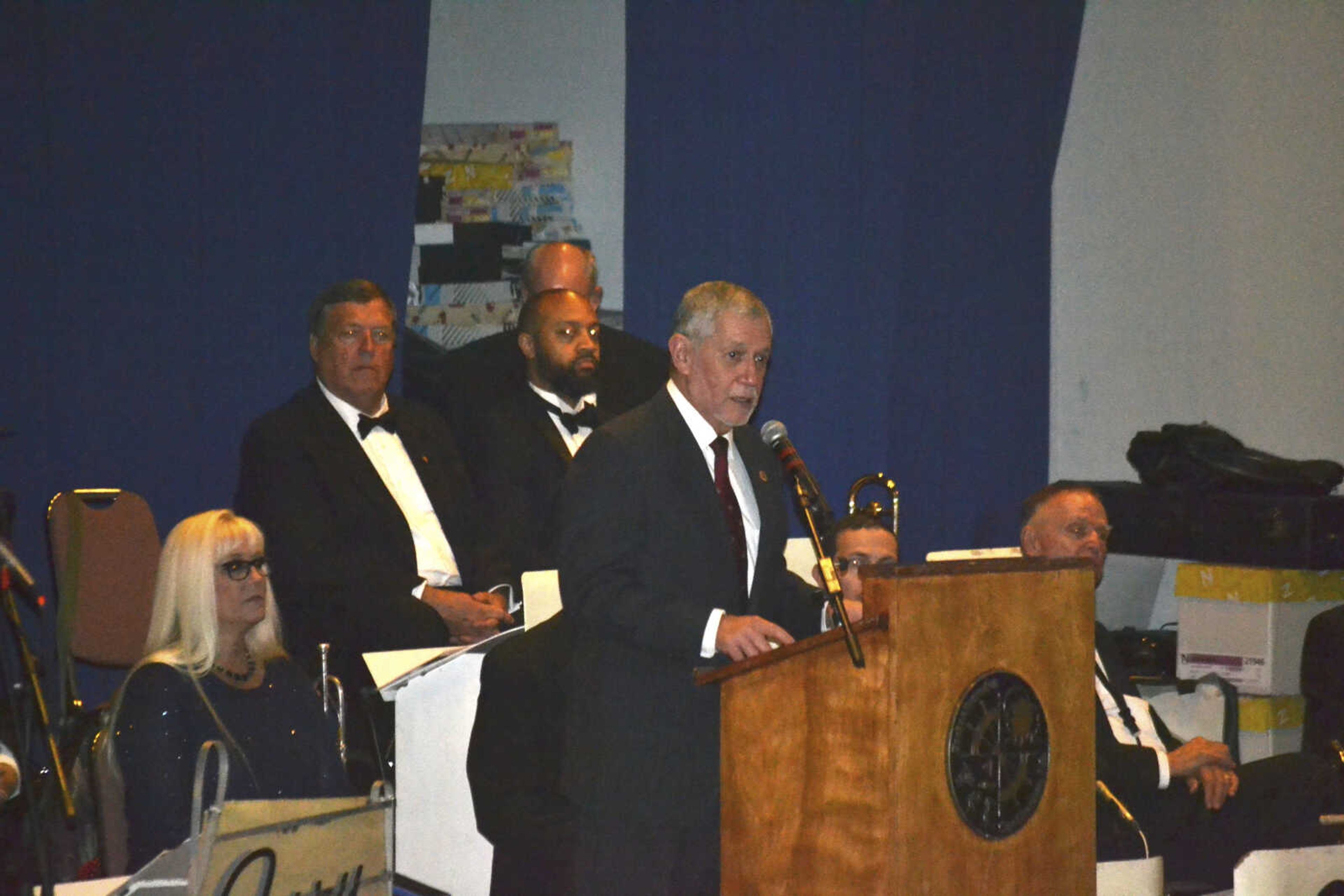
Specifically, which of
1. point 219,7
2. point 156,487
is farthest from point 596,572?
point 219,7

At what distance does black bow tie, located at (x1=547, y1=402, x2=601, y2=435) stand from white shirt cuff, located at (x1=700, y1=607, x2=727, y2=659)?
6.61ft

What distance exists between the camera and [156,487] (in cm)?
470

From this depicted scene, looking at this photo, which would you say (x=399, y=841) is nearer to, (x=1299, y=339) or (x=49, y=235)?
(x=49, y=235)

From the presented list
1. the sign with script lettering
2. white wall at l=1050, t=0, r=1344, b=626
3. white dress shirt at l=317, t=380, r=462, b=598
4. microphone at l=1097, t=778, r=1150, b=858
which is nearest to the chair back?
white dress shirt at l=317, t=380, r=462, b=598

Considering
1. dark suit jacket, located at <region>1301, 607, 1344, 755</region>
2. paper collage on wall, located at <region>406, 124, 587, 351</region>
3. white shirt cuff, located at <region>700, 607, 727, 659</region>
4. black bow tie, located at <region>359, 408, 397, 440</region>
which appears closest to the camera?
white shirt cuff, located at <region>700, 607, 727, 659</region>

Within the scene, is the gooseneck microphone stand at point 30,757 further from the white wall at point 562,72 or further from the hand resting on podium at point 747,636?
the white wall at point 562,72

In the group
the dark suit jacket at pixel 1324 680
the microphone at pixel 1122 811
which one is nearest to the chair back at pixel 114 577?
the microphone at pixel 1122 811

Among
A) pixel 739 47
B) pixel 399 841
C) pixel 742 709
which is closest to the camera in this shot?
pixel 742 709

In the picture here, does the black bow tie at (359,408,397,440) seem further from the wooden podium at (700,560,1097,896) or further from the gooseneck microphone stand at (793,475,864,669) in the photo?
the gooseneck microphone stand at (793,475,864,669)

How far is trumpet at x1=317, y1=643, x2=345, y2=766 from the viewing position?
3.64 meters

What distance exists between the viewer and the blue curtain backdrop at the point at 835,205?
5.55 meters

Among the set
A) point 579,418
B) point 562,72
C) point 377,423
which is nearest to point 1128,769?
point 579,418

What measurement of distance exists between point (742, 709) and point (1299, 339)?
492cm

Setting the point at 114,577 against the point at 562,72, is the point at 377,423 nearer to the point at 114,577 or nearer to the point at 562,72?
the point at 114,577
